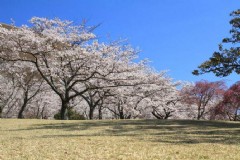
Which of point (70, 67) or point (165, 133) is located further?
point (70, 67)

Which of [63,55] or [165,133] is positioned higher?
[63,55]

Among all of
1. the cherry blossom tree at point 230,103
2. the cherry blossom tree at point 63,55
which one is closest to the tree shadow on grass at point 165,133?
the cherry blossom tree at point 63,55

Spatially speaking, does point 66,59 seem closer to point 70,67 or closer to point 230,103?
point 70,67

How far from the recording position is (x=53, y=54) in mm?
25438

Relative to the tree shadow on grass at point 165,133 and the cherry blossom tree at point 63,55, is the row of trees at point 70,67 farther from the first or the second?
the tree shadow on grass at point 165,133

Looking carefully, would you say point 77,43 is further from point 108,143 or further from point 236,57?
point 108,143

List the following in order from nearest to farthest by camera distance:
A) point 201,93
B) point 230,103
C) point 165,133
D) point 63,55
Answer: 1. point 165,133
2. point 63,55
3. point 230,103
4. point 201,93

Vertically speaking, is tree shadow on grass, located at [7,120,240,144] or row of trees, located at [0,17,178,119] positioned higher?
row of trees, located at [0,17,178,119]

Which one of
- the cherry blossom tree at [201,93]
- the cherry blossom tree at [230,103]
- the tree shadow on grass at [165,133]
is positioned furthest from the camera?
the cherry blossom tree at [201,93]

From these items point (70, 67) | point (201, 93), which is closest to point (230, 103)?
point (201, 93)

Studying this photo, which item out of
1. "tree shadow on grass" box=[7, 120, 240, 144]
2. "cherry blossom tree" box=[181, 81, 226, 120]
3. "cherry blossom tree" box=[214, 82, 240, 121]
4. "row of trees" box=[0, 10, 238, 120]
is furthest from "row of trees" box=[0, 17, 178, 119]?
"cherry blossom tree" box=[181, 81, 226, 120]

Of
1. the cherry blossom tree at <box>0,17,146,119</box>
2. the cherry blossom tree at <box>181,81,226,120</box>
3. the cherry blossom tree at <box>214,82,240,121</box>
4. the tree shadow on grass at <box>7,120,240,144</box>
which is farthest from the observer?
the cherry blossom tree at <box>181,81,226,120</box>

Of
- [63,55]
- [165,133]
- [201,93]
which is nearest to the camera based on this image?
[165,133]

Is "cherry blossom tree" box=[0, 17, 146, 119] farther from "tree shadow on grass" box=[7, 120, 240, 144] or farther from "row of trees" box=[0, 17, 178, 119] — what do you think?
"tree shadow on grass" box=[7, 120, 240, 144]
